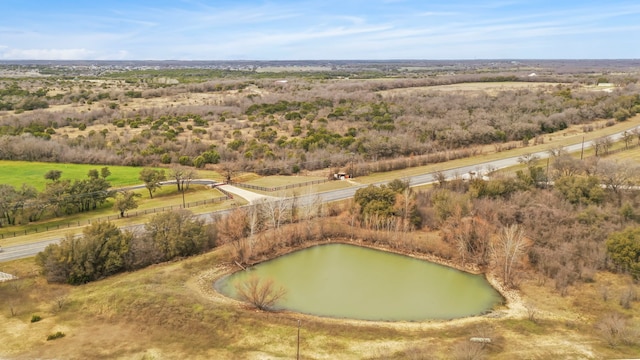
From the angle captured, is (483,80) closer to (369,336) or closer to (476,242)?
(476,242)

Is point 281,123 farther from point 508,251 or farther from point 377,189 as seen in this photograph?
point 508,251

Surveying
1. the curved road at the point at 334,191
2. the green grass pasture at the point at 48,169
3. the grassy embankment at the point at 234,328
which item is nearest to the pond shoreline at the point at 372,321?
the grassy embankment at the point at 234,328

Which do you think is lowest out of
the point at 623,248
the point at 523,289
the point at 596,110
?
the point at 523,289

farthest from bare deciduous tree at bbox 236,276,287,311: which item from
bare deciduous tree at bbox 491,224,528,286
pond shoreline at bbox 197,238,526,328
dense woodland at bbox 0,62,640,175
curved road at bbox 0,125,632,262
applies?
dense woodland at bbox 0,62,640,175

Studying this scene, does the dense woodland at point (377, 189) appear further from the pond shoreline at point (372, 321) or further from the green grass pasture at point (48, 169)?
the green grass pasture at point (48, 169)

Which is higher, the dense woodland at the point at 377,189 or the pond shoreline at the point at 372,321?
the dense woodland at the point at 377,189

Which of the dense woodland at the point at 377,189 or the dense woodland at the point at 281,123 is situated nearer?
the dense woodland at the point at 377,189

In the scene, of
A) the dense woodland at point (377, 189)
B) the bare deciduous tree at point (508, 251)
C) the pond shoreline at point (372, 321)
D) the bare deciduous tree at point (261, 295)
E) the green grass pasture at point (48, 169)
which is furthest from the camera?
the green grass pasture at point (48, 169)

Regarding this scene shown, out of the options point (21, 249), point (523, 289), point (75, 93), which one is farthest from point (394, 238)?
point (75, 93)

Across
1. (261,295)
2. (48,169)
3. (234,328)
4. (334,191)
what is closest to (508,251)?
(261,295)
